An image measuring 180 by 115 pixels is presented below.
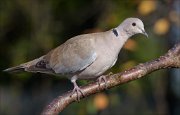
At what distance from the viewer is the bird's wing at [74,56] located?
→ 7.80 ft

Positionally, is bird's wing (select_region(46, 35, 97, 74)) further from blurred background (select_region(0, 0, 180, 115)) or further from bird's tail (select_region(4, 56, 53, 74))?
blurred background (select_region(0, 0, 180, 115))

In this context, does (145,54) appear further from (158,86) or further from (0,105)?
(0,105)

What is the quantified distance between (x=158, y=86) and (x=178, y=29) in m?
0.45

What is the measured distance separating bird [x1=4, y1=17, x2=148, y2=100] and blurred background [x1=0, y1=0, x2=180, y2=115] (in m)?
0.88

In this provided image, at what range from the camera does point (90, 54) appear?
2.36 meters

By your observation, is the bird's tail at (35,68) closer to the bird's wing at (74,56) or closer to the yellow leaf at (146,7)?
the bird's wing at (74,56)

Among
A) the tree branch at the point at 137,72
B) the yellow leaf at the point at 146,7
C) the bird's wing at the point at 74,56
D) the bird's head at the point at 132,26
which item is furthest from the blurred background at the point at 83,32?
the tree branch at the point at 137,72

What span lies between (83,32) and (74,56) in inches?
55.9

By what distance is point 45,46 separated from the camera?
3.85 metres

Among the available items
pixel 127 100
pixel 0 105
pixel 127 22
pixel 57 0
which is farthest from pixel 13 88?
pixel 127 22

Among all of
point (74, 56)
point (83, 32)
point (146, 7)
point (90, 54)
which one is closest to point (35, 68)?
A: point (74, 56)

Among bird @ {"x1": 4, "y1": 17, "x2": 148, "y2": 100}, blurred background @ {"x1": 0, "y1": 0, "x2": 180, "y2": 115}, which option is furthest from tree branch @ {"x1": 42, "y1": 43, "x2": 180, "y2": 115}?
blurred background @ {"x1": 0, "y1": 0, "x2": 180, "y2": 115}

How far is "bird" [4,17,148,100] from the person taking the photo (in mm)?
2322

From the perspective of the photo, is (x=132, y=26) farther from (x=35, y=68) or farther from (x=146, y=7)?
(x=146, y=7)
